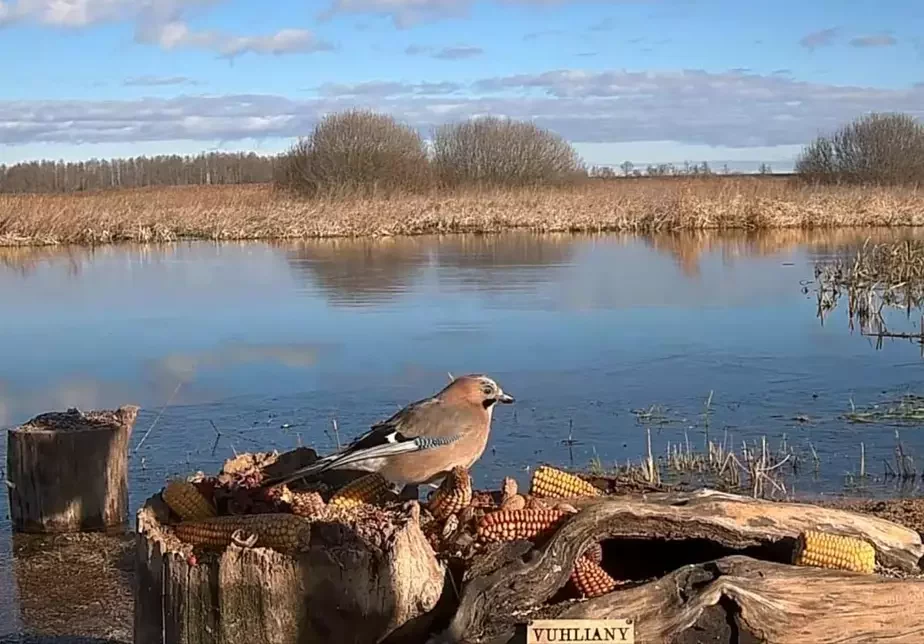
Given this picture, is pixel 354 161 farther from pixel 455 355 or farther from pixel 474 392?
pixel 474 392

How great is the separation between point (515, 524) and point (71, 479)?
386cm

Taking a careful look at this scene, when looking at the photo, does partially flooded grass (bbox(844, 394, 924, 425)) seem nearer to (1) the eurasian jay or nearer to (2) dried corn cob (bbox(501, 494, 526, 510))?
(1) the eurasian jay

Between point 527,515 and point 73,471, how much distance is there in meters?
3.86

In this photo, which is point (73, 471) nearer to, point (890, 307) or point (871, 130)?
point (890, 307)

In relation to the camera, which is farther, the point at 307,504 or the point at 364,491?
the point at 364,491

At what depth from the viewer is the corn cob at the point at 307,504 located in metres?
4.00

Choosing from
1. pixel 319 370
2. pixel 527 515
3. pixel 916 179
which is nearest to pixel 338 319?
pixel 319 370

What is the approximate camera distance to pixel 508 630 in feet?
11.9

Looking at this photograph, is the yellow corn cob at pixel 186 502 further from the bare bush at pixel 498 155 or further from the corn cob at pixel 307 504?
the bare bush at pixel 498 155

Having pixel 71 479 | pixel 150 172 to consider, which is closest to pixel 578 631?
pixel 71 479

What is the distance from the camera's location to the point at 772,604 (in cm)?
373

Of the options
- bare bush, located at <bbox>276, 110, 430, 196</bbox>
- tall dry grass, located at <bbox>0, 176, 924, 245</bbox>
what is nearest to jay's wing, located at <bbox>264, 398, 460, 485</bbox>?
tall dry grass, located at <bbox>0, 176, 924, 245</bbox>

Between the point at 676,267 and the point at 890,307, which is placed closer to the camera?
the point at 890,307

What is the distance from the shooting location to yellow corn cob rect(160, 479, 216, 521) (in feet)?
14.0
